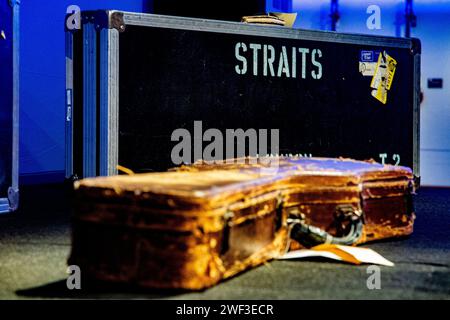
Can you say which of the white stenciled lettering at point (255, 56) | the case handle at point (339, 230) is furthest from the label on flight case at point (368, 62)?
the case handle at point (339, 230)

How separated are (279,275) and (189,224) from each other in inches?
15.6

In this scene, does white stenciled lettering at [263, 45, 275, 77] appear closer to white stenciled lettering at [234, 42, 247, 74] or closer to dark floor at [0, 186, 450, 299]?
white stenciled lettering at [234, 42, 247, 74]

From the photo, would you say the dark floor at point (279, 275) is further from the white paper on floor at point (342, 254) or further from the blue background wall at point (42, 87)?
the blue background wall at point (42, 87)

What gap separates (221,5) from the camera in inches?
189

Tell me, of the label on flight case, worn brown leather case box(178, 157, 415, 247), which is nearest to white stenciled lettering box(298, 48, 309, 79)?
the label on flight case

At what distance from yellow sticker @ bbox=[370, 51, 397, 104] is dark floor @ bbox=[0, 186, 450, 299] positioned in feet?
4.08

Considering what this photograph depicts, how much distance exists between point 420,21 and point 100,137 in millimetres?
2628

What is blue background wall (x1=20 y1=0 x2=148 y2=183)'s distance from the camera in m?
4.50

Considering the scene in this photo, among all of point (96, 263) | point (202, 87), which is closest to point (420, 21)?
point (202, 87)

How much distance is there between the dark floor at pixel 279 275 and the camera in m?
1.83

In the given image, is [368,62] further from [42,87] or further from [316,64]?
[42,87]

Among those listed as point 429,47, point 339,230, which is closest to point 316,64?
point 429,47

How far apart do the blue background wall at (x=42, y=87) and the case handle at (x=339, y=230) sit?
2.72 m

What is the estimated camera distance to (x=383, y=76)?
4.05 metres
